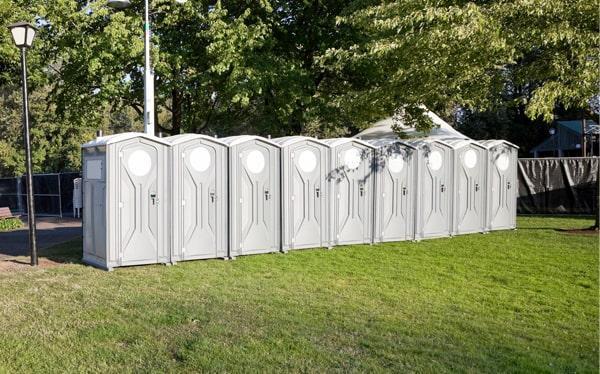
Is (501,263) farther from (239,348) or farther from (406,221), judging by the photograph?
(239,348)

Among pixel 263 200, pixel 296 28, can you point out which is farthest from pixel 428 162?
pixel 296 28

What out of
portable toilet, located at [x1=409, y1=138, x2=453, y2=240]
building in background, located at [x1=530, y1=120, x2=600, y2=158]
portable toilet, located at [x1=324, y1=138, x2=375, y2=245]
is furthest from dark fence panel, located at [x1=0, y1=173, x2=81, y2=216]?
building in background, located at [x1=530, y1=120, x2=600, y2=158]

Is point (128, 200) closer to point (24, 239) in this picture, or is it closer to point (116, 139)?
point (116, 139)

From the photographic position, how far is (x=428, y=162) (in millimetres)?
12305

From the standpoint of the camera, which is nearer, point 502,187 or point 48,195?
point 502,187

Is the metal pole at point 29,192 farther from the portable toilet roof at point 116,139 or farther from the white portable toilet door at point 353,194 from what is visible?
the white portable toilet door at point 353,194

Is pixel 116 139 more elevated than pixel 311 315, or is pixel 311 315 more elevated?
pixel 116 139

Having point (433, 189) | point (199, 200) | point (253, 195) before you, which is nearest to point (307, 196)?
point (253, 195)

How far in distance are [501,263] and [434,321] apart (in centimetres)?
403

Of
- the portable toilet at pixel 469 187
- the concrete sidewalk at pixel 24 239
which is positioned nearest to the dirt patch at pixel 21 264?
the concrete sidewalk at pixel 24 239

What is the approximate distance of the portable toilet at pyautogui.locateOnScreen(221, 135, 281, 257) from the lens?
10.1 meters

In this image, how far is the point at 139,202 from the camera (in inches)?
364

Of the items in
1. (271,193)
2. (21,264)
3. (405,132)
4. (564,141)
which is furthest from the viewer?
(564,141)

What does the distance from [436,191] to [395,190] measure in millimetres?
1075
